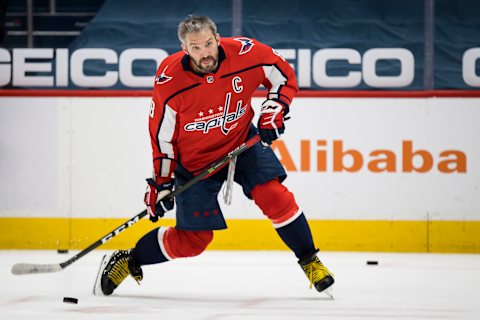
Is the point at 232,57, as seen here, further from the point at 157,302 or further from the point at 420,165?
the point at 420,165

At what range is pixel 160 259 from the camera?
4012 mm

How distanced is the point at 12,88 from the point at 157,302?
2555 millimetres

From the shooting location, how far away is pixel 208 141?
13.0ft

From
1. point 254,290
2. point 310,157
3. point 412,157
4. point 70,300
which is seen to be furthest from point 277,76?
point 412,157

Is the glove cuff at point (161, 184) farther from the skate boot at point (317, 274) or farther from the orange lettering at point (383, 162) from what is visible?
the orange lettering at point (383, 162)

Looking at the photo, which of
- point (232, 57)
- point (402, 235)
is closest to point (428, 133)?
point (402, 235)

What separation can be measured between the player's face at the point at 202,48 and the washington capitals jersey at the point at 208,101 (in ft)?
0.19

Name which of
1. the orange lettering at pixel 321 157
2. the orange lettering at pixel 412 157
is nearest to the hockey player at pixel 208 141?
the orange lettering at pixel 321 157

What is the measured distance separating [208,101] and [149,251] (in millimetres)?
635

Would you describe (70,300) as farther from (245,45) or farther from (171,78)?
(245,45)

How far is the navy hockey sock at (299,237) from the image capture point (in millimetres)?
3863

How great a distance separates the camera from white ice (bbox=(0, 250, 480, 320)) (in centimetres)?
351

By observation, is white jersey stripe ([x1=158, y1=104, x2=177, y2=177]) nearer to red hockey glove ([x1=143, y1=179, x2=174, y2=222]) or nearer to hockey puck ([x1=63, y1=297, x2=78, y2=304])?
red hockey glove ([x1=143, y1=179, x2=174, y2=222])

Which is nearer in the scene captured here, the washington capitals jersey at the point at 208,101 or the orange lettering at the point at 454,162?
the washington capitals jersey at the point at 208,101
